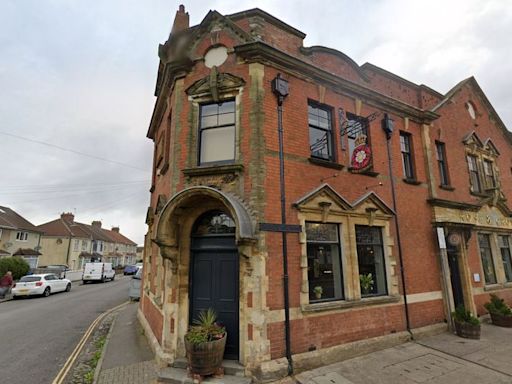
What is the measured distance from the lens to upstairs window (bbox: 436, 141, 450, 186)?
1181 cm

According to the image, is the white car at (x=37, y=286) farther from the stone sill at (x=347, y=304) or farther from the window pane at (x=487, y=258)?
the window pane at (x=487, y=258)

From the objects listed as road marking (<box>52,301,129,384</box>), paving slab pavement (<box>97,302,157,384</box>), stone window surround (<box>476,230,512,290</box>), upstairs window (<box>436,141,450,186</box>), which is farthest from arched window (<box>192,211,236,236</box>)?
stone window surround (<box>476,230,512,290</box>)

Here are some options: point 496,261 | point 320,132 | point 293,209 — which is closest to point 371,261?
point 293,209

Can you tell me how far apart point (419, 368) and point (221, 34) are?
10.3m

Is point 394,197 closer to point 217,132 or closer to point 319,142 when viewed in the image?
point 319,142

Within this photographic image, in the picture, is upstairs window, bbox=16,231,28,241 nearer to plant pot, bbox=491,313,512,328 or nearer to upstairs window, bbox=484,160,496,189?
plant pot, bbox=491,313,512,328

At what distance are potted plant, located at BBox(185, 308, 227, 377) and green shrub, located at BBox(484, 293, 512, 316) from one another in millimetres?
10529

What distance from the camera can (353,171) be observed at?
8.91m

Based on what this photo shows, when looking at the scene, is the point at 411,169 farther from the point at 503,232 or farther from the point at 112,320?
the point at 112,320

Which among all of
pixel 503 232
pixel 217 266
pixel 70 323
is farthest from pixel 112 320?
pixel 503 232

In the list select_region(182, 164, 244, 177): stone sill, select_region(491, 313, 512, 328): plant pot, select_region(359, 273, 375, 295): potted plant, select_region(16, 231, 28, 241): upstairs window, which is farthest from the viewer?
select_region(16, 231, 28, 241): upstairs window

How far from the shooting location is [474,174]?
43.2 ft

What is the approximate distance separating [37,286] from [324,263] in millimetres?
23211

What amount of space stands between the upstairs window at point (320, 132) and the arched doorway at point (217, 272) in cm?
352
